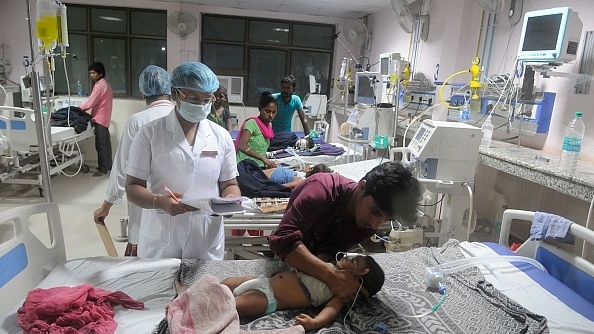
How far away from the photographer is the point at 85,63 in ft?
22.2

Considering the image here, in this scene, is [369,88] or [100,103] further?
[100,103]

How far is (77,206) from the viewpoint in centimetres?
445

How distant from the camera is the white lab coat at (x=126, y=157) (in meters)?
2.25

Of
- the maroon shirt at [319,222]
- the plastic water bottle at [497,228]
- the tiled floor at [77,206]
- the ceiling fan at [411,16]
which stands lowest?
the tiled floor at [77,206]

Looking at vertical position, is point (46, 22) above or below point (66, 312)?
above

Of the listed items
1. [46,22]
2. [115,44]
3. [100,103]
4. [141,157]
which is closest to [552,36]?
[141,157]

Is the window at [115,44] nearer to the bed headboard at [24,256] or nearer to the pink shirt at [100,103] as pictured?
the pink shirt at [100,103]

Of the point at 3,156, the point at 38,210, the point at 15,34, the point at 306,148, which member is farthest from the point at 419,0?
the point at 15,34

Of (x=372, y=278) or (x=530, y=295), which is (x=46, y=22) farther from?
(x=530, y=295)

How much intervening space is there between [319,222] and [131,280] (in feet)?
2.70

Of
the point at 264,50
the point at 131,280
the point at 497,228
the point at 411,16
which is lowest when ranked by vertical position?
the point at 497,228

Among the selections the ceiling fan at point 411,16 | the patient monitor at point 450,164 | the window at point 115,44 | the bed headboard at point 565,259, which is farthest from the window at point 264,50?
the bed headboard at point 565,259

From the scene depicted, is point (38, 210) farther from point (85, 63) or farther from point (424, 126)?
point (85, 63)

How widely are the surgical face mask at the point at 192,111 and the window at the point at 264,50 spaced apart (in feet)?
17.6
